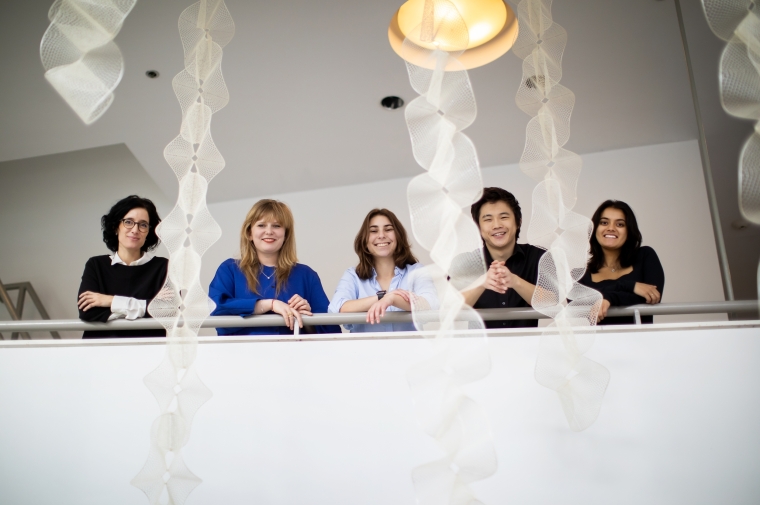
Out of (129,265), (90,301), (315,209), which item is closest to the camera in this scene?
(90,301)

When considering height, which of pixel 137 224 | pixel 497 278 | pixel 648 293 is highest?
pixel 137 224

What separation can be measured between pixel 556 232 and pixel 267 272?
1675 mm

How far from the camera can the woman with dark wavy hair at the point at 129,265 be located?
8.46 ft

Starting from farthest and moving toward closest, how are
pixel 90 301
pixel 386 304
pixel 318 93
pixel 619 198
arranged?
1. pixel 619 198
2. pixel 318 93
3. pixel 90 301
4. pixel 386 304

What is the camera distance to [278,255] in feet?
8.54

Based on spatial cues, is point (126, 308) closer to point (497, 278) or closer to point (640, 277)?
point (497, 278)

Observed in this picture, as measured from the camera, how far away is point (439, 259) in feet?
2.76

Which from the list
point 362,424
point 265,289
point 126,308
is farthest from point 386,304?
point 126,308

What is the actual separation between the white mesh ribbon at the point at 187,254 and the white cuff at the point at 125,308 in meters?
1.32

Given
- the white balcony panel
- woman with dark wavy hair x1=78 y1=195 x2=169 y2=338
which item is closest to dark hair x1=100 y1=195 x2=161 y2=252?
woman with dark wavy hair x1=78 y1=195 x2=169 y2=338

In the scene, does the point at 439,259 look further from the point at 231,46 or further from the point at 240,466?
the point at 231,46

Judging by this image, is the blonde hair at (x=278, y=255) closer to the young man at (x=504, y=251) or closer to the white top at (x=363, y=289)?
the white top at (x=363, y=289)

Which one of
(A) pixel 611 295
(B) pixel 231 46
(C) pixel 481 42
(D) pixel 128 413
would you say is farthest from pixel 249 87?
(A) pixel 611 295

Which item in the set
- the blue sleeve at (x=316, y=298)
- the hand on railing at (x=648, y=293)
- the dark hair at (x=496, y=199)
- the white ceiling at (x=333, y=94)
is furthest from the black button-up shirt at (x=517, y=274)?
the white ceiling at (x=333, y=94)
